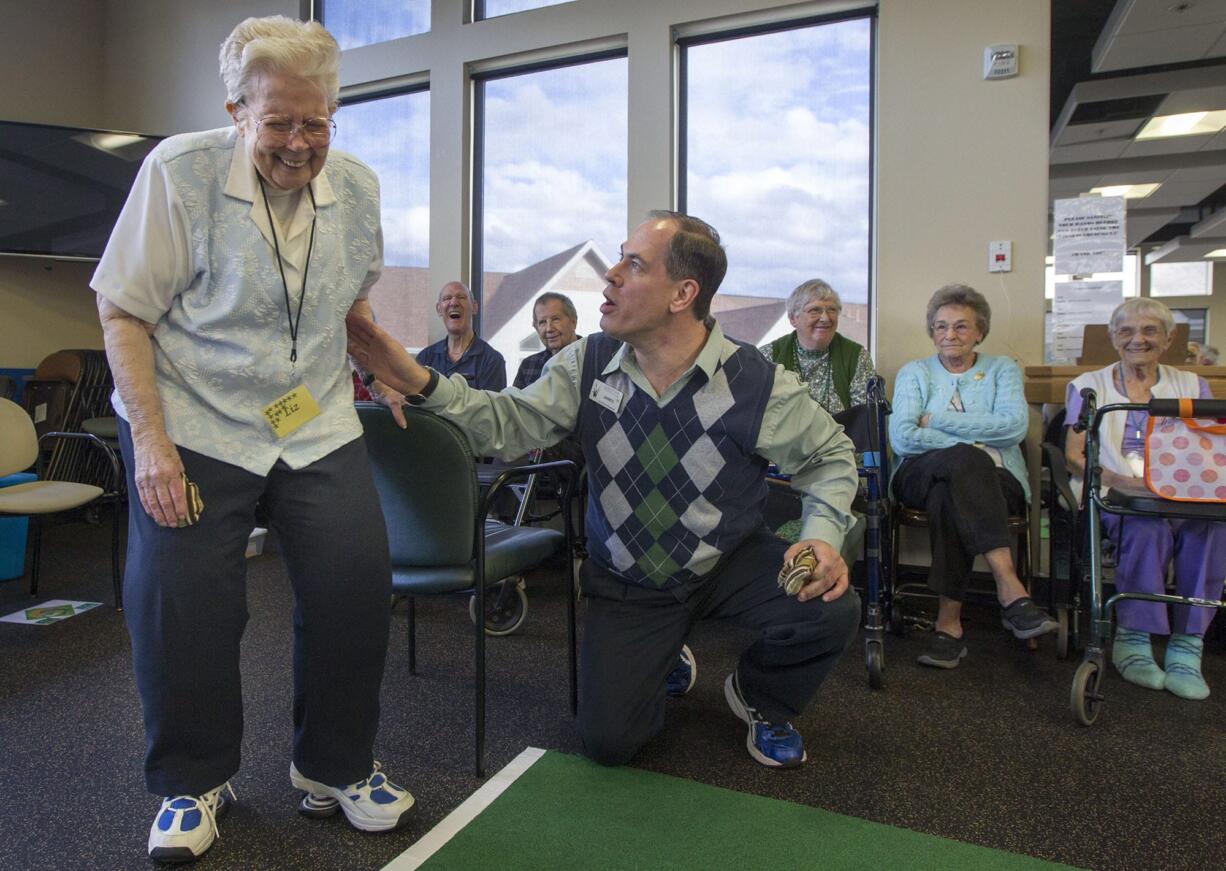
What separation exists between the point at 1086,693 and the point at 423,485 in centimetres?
171

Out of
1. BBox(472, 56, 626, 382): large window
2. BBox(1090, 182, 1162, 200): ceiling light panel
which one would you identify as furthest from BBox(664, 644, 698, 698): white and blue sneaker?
BBox(1090, 182, 1162, 200): ceiling light panel

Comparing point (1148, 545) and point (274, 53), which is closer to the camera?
point (274, 53)

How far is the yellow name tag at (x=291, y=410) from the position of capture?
134cm

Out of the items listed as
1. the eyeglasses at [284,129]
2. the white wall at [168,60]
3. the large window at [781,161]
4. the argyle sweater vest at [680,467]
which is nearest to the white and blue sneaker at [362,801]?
the argyle sweater vest at [680,467]

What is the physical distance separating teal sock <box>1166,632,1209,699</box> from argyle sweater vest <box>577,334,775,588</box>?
1.45 meters

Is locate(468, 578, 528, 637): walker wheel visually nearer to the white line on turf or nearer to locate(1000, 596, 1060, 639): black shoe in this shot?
the white line on turf

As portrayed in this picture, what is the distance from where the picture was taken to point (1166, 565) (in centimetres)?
239

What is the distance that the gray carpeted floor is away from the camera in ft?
4.81

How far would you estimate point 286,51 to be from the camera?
1.22 meters

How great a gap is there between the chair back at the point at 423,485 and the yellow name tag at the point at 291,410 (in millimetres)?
269

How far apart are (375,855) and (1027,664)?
6.70ft

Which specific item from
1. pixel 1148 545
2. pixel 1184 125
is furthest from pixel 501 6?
pixel 1184 125

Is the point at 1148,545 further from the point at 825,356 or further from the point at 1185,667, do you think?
the point at 825,356

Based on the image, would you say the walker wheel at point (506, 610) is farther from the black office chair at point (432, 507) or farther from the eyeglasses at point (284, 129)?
the eyeglasses at point (284, 129)
